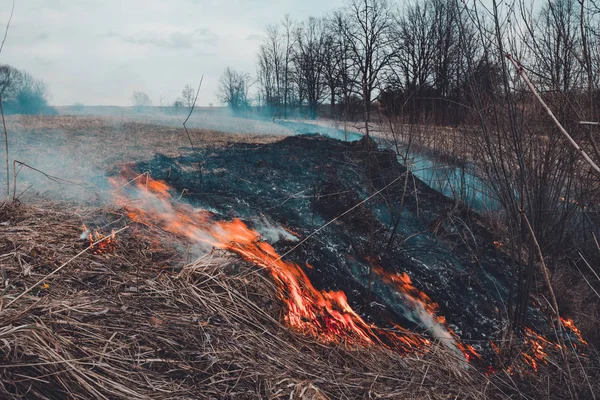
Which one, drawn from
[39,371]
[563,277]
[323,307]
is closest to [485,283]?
[563,277]

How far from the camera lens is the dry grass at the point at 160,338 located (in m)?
2.18

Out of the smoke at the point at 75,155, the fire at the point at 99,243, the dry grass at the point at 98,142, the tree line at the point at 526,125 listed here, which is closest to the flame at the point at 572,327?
the tree line at the point at 526,125

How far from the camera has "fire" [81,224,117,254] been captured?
3.48 meters

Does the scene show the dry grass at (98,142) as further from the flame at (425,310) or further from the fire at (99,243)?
the flame at (425,310)

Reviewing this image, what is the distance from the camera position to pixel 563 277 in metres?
6.25

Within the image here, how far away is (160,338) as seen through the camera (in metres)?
2.57

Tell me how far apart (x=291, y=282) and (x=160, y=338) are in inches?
65.6

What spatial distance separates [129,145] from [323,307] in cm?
643

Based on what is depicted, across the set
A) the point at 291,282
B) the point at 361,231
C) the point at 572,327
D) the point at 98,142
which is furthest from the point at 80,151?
the point at 572,327

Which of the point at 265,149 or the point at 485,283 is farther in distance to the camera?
the point at 265,149

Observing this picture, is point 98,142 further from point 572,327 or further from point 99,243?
point 572,327

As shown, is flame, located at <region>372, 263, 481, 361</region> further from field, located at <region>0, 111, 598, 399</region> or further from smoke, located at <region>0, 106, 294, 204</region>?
smoke, located at <region>0, 106, 294, 204</region>

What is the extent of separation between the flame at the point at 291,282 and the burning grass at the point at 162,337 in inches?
6.6

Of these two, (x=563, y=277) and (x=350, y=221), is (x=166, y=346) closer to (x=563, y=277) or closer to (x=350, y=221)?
(x=350, y=221)
